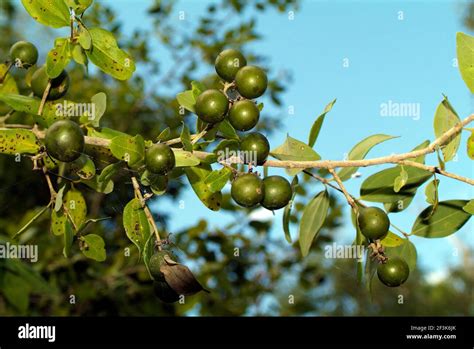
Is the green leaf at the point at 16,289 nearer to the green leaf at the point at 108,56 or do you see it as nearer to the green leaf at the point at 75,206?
the green leaf at the point at 75,206

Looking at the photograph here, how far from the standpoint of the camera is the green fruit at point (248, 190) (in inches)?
66.6

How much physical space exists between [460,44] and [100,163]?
1299 millimetres

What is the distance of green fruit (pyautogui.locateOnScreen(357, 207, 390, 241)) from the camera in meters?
1.82

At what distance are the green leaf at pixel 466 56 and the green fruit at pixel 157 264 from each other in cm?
112

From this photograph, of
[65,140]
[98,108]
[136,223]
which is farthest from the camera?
[98,108]

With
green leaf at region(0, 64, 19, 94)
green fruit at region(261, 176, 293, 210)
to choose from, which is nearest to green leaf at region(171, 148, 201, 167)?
green fruit at region(261, 176, 293, 210)

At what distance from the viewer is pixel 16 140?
6.23ft

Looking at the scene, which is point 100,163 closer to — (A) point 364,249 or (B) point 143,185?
(B) point 143,185

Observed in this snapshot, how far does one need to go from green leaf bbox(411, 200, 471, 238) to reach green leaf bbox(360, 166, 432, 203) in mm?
107

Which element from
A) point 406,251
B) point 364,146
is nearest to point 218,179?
point 364,146

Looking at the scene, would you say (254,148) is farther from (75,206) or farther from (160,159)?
(75,206)

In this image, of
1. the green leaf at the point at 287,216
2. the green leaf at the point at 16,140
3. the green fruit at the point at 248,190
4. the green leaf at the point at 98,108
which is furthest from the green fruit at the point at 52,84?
the green leaf at the point at 287,216

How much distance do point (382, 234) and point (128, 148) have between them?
0.86 meters

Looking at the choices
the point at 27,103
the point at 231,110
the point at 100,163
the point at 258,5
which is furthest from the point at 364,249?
the point at 258,5
